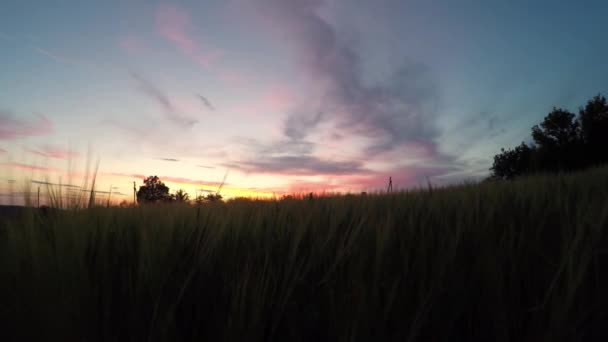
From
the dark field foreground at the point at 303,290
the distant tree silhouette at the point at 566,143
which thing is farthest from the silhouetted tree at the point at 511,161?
the dark field foreground at the point at 303,290

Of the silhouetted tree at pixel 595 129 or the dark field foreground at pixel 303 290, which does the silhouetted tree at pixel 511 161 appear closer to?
the silhouetted tree at pixel 595 129

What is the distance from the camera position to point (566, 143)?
33.5 meters

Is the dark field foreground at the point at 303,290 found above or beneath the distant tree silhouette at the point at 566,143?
beneath

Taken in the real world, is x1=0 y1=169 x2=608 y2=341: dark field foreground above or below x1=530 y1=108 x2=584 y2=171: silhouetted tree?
below

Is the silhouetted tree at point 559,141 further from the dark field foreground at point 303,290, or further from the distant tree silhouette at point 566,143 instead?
the dark field foreground at point 303,290

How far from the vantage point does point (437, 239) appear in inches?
49.3

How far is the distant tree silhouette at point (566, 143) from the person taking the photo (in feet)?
104

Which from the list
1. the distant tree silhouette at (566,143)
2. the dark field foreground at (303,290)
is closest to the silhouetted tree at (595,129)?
the distant tree silhouette at (566,143)

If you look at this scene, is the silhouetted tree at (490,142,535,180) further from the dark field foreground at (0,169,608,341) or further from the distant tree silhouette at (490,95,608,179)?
the dark field foreground at (0,169,608,341)

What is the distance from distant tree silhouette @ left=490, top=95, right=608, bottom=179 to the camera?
31.6 metres

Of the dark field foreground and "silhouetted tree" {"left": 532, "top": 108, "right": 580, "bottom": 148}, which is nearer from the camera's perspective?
the dark field foreground

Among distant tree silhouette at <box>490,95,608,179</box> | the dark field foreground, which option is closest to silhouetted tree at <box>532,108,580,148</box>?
distant tree silhouette at <box>490,95,608,179</box>

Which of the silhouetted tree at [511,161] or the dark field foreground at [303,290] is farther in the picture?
the silhouetted tree at [511,161]

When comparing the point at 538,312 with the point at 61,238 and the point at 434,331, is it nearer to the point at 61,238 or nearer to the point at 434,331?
the point at 434,331
